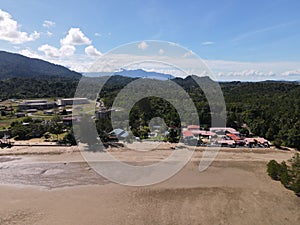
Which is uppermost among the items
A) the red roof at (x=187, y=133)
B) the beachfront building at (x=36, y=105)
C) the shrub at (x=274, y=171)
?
the beachfront building at (x=36, y=105)

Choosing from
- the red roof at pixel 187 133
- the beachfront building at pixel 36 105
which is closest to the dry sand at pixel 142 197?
the red roof at pixel 187 133

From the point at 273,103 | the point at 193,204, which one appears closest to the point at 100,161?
the point at 193,204

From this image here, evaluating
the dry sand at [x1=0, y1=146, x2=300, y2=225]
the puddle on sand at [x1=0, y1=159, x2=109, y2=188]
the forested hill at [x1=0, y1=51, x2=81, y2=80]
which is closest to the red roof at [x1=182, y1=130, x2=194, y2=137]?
the dry sand at [x1=0, y1=146, x2=300, y2=225]

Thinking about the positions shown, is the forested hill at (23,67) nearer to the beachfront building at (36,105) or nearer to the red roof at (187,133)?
the beachfront building at (36,105)

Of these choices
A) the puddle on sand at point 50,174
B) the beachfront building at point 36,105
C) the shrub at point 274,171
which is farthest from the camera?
the beachfront building at point 36,105

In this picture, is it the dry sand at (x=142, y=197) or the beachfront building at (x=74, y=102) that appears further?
the beachfront building at (x=74, y=102)

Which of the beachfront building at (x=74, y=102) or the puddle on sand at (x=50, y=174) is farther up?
the beachfront building at (x=74, y=102)

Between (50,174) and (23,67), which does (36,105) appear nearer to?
(50,174)

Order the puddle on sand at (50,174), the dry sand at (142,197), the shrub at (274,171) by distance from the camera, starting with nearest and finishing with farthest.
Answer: the dry sand at (142,197) → the puddle on sand at (50,174) → the shrub at (274,171)
